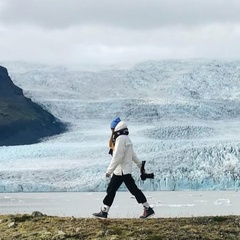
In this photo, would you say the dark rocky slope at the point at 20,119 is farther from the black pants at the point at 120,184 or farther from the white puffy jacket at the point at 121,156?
the white puffy jacket at the point at 121,156

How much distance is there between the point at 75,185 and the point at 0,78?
2542 cm

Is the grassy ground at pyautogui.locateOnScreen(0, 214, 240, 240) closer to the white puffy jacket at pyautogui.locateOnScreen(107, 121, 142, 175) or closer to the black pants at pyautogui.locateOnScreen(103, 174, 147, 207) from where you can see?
the black pants at pyautogui.locateOnScreen(103, 174, 147, 207)

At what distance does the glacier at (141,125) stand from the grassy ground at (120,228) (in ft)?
66.7

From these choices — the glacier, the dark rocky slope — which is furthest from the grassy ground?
the dark rocky slope

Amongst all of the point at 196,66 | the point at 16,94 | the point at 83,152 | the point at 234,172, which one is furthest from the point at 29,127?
the point at 234,172

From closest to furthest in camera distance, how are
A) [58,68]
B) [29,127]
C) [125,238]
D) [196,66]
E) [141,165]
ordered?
1. [125,238]
2. [141,165]
3. [29,127]
4. [196,66]
5. [58,68]

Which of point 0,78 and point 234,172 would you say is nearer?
point 234,172

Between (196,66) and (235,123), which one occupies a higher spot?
(196,66)

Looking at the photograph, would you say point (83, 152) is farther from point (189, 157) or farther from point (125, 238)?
point (125, 238)

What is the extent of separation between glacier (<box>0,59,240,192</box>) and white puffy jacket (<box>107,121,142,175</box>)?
20.2 meters

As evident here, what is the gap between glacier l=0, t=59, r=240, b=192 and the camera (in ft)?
89.7

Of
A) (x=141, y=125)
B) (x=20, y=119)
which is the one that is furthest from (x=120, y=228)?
(x=20, y=119)

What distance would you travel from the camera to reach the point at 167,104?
45375mm

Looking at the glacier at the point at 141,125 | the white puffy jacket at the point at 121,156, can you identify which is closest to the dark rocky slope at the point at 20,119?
the glacier at the point at 141,125
